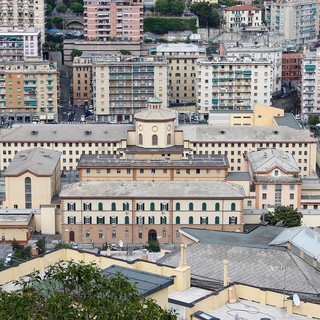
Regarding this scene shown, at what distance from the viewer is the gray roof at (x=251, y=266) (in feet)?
118

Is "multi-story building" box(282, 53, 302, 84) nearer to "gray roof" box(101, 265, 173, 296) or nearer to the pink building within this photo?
the pink building

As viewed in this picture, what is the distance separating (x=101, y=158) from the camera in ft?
204

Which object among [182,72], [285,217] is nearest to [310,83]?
[182,72]

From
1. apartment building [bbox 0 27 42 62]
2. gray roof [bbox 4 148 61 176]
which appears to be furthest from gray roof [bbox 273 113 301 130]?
apartment building [bbox 0 27 42 62]

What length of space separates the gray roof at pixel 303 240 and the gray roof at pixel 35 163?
880 inches

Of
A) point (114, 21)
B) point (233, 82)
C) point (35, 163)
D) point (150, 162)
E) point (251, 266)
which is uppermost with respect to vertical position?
point (114, 21)

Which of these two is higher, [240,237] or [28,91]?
[28,91]

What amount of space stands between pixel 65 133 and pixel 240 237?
32.6 meters

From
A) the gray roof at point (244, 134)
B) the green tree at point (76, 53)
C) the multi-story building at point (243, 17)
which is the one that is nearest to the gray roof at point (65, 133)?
Result: the gray roof at point (244, 134)

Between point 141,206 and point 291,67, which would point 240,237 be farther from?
point 291,67

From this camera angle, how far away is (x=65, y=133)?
72.2 m

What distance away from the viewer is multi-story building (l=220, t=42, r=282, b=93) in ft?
307

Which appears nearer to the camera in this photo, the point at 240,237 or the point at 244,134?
the point at 240,237

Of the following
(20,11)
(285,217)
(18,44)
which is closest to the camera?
(285,217)
